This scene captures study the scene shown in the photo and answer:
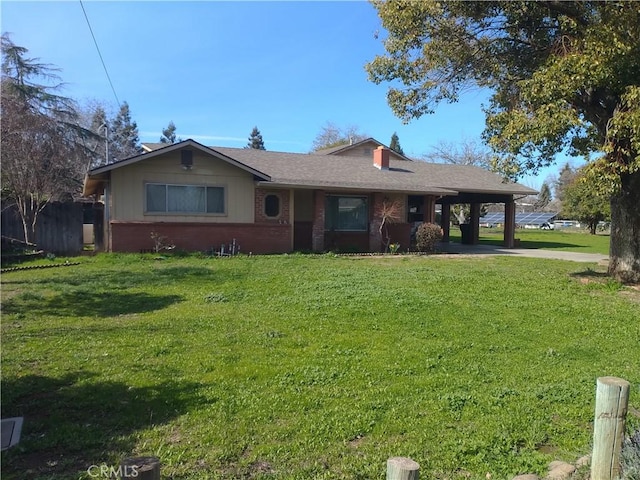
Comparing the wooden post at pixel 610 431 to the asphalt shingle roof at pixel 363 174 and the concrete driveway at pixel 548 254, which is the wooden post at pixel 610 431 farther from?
the concrete driveway at pixel 548 254

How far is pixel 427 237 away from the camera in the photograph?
18.8 m

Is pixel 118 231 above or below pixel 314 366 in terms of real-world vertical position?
above

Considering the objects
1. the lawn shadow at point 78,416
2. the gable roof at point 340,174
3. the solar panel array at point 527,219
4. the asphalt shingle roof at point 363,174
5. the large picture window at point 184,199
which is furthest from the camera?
the solar panel array at point 527,219

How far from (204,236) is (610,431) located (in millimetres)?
14893

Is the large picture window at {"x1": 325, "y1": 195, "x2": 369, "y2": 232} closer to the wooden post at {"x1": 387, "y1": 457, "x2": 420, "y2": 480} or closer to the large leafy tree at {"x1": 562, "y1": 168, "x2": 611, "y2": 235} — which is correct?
the wooden post at {"x1": 387, "y1": 457, "x2": 420, "y2": 480}

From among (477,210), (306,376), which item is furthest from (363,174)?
(306,376)

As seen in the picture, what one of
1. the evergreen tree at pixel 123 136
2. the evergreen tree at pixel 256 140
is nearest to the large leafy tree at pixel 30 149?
the evergreen tree at pixel 123 136

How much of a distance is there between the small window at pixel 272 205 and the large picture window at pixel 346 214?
2332 mm

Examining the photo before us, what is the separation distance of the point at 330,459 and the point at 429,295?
618cm

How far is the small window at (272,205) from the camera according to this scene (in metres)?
17.7

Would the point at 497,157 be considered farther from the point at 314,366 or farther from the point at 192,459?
the point at 192,459

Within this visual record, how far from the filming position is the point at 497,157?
1110cm

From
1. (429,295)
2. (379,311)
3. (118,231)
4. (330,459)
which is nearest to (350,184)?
(118,231)

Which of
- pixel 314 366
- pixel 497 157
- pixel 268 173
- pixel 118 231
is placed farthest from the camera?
pixel 268 173
